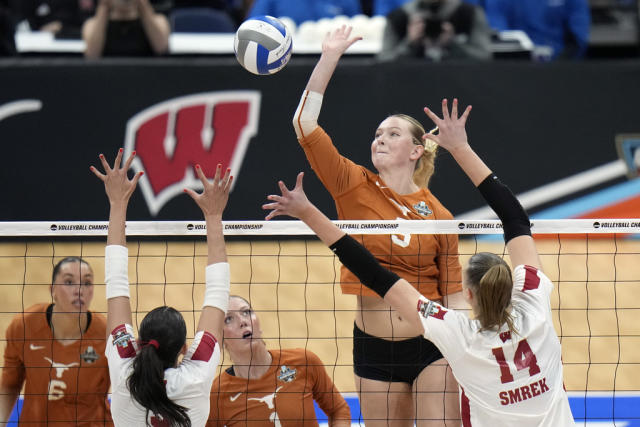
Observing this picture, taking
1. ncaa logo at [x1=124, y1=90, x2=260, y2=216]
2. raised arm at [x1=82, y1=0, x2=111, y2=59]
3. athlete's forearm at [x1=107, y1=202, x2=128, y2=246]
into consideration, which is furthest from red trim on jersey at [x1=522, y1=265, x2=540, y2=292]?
raised arm at [x1=82, y1=0, x2=111, y2=59]

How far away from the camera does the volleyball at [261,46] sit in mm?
5188

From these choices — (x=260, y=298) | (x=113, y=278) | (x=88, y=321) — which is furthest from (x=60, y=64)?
(x=113, y=278)

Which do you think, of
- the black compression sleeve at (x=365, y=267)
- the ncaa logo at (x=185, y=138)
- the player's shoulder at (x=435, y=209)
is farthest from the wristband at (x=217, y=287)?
the ncaa logo at (x=185, y=138)

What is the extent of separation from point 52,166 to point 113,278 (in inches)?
193

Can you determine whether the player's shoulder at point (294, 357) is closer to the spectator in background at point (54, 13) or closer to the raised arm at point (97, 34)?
the raised arm at point (97, 34)

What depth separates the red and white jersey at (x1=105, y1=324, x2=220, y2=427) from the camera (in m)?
3.58

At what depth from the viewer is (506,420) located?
11.6 ft

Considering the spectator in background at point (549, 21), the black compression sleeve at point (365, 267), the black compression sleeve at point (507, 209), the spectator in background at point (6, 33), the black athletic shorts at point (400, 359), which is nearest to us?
the black compression sleeve at point (365, 267)

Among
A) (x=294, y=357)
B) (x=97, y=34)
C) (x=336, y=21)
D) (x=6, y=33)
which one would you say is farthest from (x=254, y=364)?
(x=6, y=33)

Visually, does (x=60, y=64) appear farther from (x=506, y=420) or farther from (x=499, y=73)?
(x=506, y=420)

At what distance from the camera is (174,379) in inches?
141

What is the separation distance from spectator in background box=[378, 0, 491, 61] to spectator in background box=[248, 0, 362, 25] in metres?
1.42

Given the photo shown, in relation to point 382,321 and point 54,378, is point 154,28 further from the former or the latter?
point 382,321

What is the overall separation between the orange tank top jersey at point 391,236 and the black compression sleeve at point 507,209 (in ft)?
2.85
